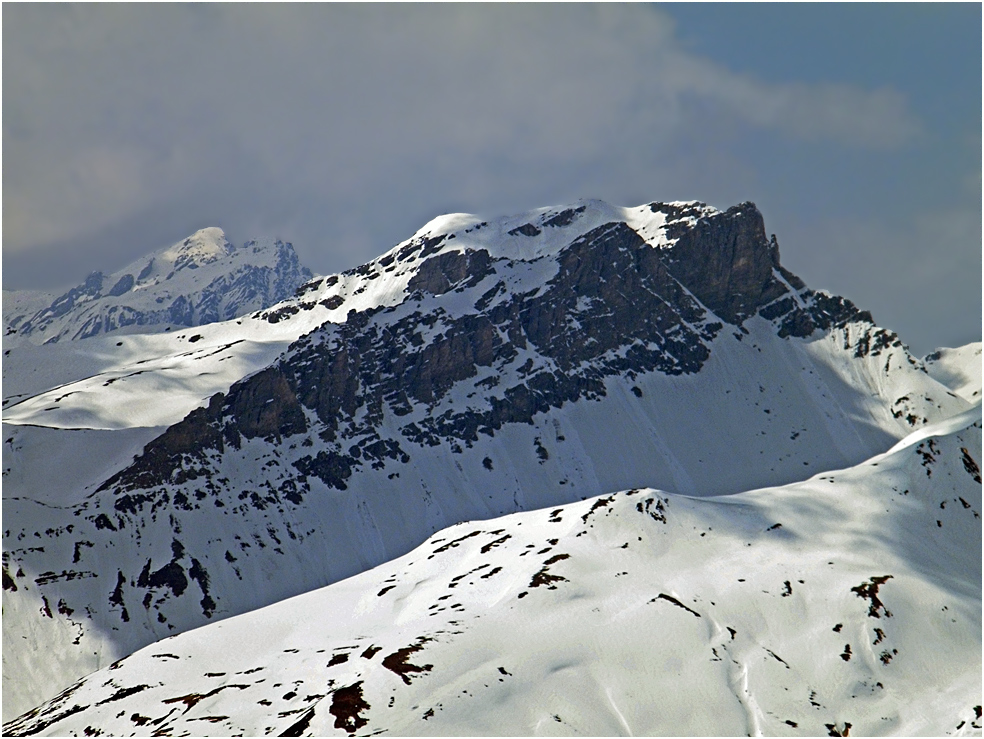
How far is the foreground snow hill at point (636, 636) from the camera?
100438mm

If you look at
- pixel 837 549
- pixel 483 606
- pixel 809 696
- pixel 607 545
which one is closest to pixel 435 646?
pixel 483 606

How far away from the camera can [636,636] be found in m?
110

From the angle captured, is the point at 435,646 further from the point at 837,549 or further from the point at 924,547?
the point at 924,547

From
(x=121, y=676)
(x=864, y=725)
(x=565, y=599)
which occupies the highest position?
(x=121, y=676)

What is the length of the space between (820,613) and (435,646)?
156ft

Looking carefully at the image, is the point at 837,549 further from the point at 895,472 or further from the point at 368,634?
the point at 368,634

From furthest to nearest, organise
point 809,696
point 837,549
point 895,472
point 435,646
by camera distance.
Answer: point 895,472 → point 837,549 → point 435,646 → point 809,696

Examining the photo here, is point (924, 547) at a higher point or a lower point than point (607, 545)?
lower

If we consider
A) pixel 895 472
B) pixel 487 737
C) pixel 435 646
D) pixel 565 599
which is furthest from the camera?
pixel 895 472

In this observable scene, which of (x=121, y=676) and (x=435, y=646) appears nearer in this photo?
(x=435, y=646)

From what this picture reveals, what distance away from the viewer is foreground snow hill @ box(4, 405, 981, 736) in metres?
100

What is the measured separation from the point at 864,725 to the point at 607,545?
43.0m

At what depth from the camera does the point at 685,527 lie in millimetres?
136000

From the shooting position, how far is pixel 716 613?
11450 centimetres
